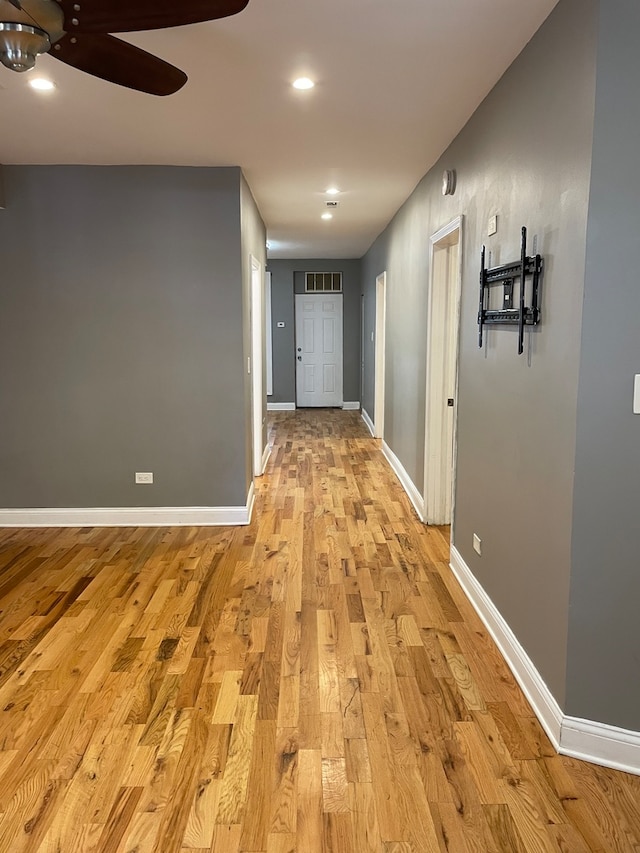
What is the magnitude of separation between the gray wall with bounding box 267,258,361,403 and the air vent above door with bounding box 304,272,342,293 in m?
0.09

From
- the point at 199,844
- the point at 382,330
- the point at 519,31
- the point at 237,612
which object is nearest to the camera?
the point at 199,844

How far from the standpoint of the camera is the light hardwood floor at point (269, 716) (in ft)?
5.82

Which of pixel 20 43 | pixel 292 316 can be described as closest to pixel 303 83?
pixel 20 43

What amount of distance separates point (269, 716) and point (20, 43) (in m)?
2.22

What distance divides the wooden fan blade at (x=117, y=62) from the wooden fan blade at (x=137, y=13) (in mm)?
167

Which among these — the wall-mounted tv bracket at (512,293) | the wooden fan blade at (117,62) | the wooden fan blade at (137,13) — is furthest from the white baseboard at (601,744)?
the wooden fan blade at (117,62)

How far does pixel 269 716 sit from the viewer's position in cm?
229

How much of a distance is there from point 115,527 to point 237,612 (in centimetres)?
168

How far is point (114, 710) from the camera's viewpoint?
232 cm

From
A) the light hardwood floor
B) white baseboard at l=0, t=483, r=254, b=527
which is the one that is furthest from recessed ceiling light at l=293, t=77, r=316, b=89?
white baseboard at l=0, t=483, r=254, b=527

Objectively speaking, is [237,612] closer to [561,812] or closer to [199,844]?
[199,844]

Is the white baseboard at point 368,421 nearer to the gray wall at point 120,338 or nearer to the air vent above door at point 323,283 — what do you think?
the air vent above door at point 323,283

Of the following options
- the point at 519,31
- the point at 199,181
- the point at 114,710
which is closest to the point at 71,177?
the point at 199,181

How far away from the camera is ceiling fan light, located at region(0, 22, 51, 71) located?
149cm
